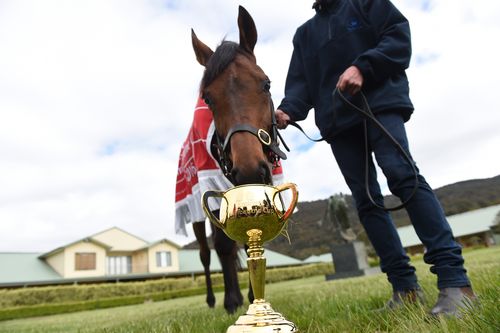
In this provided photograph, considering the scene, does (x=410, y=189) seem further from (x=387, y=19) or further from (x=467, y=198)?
(x=467, y=198)

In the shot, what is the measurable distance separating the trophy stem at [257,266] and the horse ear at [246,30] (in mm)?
1442

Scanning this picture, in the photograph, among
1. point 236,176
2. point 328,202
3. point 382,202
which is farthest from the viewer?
point 328,202

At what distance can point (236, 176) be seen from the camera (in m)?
1.49

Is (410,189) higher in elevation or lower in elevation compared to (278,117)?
lower

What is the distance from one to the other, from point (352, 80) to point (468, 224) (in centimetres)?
4719

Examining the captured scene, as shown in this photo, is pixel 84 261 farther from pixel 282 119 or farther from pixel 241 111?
pixel 241 111

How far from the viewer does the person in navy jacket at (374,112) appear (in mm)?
1597

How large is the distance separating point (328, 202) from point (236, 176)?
1269cm

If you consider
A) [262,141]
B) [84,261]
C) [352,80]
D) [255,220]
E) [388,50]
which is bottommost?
[255,220]

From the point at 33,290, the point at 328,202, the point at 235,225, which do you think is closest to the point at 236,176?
the point at 235,225

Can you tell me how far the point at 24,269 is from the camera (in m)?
24.0

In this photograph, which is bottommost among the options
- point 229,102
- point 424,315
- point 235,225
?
point 424,315

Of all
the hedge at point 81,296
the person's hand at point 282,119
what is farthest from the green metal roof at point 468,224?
the person's hand at point 282,119

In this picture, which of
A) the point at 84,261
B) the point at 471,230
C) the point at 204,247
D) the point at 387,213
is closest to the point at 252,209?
the point at 387,213
